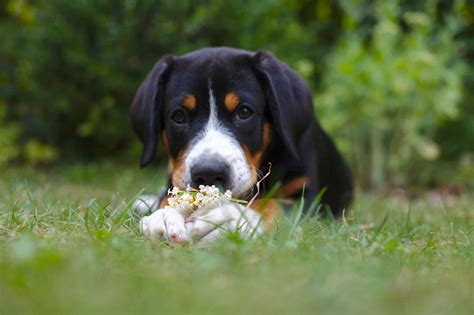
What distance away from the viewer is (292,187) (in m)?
4.74

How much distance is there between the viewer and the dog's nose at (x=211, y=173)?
13.2 ft

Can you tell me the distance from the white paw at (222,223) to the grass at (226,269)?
0.13 metres

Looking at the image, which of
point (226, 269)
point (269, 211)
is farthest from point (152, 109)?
point (226, 269)

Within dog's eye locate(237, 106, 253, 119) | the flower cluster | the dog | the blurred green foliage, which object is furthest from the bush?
the flower cluster

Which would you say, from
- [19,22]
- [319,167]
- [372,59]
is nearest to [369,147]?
[372,59]

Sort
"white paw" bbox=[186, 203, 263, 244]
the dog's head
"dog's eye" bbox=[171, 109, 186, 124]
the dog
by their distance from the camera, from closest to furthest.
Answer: "white paw" bbox=[186, 203, 263, 244], the dog, the dog's head, "dog's eye" bbox=[171, 109, 186, 124]

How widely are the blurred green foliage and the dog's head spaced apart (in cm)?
384

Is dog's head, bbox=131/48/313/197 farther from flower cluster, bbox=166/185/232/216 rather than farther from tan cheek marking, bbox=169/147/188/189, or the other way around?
flower cluster, bbox=166/185/232/216

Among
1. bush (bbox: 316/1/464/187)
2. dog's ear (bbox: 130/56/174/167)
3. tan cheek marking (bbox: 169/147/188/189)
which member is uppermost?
dog's ear (bbox: 130/56/174/167)

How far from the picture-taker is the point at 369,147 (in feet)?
30.0

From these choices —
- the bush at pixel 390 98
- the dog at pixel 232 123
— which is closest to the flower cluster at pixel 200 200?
the dog at pixel 232 123

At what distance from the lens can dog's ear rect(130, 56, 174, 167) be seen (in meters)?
4.80

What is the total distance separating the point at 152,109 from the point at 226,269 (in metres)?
2.40

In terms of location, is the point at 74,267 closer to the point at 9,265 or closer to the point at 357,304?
the point at 9,265
